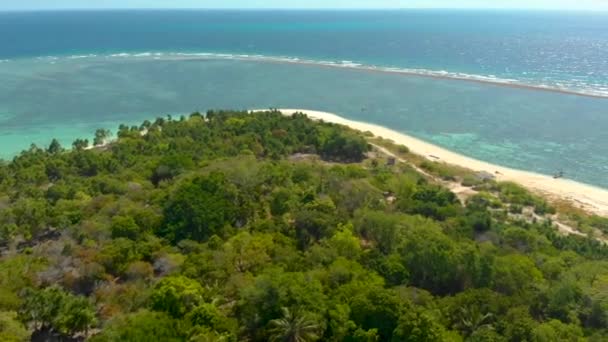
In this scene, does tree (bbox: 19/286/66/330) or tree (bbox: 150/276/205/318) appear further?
tree (bbox: 150/276/205/318)

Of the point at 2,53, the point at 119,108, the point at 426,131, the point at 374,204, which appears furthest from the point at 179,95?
the point at 2,53

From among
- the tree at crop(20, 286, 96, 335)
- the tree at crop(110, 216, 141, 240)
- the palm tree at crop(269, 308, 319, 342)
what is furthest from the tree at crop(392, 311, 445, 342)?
the tree at crop(110, 216, 141, 240)

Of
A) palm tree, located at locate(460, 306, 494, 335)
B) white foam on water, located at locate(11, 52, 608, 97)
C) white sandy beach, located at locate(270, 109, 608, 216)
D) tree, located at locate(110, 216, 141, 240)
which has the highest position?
white foam on water, located at locate(11, 52, 608, 97)

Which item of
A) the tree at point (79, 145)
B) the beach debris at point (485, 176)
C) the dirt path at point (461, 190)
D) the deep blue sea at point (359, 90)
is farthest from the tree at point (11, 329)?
the deep blue sea at point (359, 90)

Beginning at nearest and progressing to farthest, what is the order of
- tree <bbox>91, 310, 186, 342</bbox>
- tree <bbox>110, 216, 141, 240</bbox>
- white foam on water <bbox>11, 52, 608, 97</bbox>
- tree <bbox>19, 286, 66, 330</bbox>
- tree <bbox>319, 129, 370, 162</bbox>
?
1. tree <bbox>91, 310, 186, 342</bbox>
2. tree <bbox>19, 286, 66, 330</bbox>
3. tree <bbox>110, 216, 141, 240</bbox>
4. tree <bbox>319, 129, 370, 162</bbox>
5. white foam on water <bbox>11, 52, 608, 97</bbox>

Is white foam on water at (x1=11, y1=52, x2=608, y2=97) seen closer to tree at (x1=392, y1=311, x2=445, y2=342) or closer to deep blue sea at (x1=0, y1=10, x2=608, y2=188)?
deep blue sea at (x1=0, y1=10, x2=608, y2=188)

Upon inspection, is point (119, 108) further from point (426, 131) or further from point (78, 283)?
point (78, 283)

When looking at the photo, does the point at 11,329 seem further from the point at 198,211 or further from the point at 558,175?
the point at 558,175

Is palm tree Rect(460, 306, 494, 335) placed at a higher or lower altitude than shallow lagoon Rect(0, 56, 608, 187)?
lower

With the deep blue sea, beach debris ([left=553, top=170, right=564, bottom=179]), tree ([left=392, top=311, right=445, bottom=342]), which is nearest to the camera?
tree ([left=392, top=311, right=445, bottom=342])
